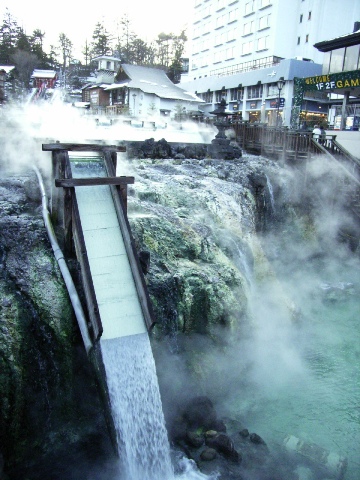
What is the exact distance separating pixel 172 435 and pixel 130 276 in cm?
290

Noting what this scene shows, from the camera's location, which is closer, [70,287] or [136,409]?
[136,409]

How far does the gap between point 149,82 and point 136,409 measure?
35.7m

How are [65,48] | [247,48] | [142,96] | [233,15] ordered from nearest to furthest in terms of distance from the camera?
[142,96]
[247,48]
[233,15]
[65,48]

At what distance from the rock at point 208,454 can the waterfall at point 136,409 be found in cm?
59

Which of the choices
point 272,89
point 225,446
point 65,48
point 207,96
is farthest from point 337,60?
point 65,48

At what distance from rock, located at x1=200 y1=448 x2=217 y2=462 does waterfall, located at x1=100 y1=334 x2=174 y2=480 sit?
1.95ft

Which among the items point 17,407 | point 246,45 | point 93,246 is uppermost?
point 246,45

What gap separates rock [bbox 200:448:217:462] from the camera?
265 inches

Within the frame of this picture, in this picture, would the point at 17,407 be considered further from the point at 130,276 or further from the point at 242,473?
the point at 242,473

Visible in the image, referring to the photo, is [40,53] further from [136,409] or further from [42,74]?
[136,409]

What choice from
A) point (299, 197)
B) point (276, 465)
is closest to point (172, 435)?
point (276, 465)

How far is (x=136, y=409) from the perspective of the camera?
21.2 ft

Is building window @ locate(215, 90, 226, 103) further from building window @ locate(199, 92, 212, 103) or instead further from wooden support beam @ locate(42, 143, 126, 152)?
wooden support beam @ locate(42, 143, 126, 152)

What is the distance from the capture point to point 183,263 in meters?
9.07
